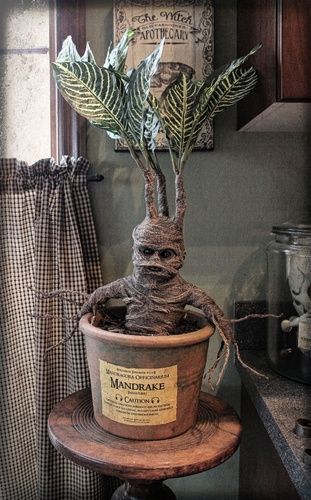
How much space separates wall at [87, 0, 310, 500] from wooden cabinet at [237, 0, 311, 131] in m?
0.15

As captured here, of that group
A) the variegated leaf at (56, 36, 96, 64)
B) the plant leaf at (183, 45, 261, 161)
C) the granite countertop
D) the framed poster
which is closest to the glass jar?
the granite countertop

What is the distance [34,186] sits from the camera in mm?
1153

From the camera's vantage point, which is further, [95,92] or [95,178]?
[95,178]

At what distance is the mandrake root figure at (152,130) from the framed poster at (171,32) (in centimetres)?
26

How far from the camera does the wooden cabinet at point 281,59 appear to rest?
0.78 m

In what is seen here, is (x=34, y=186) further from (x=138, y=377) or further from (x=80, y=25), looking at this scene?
(x=138, y=377)

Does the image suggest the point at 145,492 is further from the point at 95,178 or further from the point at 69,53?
the point at 69,53

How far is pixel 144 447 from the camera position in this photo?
0.77 meters

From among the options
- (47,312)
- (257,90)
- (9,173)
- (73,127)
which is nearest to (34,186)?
(9,173)

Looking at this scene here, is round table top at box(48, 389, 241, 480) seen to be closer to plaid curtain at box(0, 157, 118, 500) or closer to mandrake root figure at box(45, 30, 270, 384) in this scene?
mandrake root figure at box(45, 30, 270, 384)

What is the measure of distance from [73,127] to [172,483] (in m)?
1.00

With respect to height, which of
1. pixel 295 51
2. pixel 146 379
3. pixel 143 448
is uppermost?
pixel 295 51

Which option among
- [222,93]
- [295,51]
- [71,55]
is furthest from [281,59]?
[71,55]

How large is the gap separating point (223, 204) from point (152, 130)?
365mm
